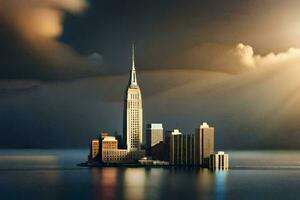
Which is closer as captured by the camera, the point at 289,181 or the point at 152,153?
the point at 289,181

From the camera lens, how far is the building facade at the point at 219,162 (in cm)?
3966

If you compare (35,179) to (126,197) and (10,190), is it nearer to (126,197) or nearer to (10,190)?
(10,190)

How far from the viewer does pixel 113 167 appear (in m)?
40.5

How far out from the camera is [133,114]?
45.4 meters

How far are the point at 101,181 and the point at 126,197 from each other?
20.3 ft

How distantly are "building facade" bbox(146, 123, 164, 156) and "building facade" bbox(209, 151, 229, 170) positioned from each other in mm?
4546

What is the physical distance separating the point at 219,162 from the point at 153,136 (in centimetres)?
536

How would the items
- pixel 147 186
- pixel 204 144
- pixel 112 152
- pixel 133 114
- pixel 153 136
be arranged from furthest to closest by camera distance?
pixel 133 114
pixel 153 136
pixel 112 152
pixel 204 144
pixel 147 186

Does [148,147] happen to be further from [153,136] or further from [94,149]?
[94,149]

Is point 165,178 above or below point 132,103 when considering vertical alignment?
below

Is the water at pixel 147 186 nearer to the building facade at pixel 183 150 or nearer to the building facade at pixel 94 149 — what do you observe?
the building facade at pixel 183 150

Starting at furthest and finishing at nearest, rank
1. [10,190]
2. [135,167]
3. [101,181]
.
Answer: [135,167], [101,181], [10,190]

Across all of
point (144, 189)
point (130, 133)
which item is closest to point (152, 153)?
point (130, 133)

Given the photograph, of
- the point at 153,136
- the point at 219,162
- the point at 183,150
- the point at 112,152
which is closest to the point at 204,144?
the point at 183,150
